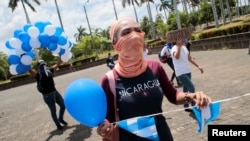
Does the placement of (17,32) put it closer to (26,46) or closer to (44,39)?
(26,46)

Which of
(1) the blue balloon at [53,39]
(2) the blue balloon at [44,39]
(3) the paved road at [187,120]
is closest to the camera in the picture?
(3) the paved road at [187,120]

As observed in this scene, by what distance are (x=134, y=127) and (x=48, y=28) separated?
574 cm

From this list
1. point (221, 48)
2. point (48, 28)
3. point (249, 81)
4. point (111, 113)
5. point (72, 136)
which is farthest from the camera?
point (221, 48)

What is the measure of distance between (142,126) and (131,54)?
55 centimetres

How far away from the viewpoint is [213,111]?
2.49 metres

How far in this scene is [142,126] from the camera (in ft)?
8.02

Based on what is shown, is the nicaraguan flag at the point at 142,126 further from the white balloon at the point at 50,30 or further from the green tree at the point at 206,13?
the green tree at the point at 206,13

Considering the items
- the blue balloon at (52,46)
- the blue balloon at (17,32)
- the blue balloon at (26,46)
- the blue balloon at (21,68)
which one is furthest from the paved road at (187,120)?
the blue balloon at (17,32)

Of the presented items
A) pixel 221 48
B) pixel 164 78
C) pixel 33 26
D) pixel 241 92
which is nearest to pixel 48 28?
pixel 33 26

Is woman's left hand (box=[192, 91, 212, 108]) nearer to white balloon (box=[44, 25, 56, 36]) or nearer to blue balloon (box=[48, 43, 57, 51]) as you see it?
white balloon (box=[44, 25, 56, 36])

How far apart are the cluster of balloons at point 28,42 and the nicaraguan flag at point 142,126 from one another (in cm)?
557

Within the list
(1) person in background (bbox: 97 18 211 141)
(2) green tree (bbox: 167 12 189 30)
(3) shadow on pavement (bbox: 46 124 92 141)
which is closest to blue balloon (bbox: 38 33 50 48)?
(3) shadow on pavement (bbox: 46 124 92 141)

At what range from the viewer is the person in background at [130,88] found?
238cm

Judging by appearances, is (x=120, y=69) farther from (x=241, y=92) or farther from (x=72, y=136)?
(x=241, y=92)
